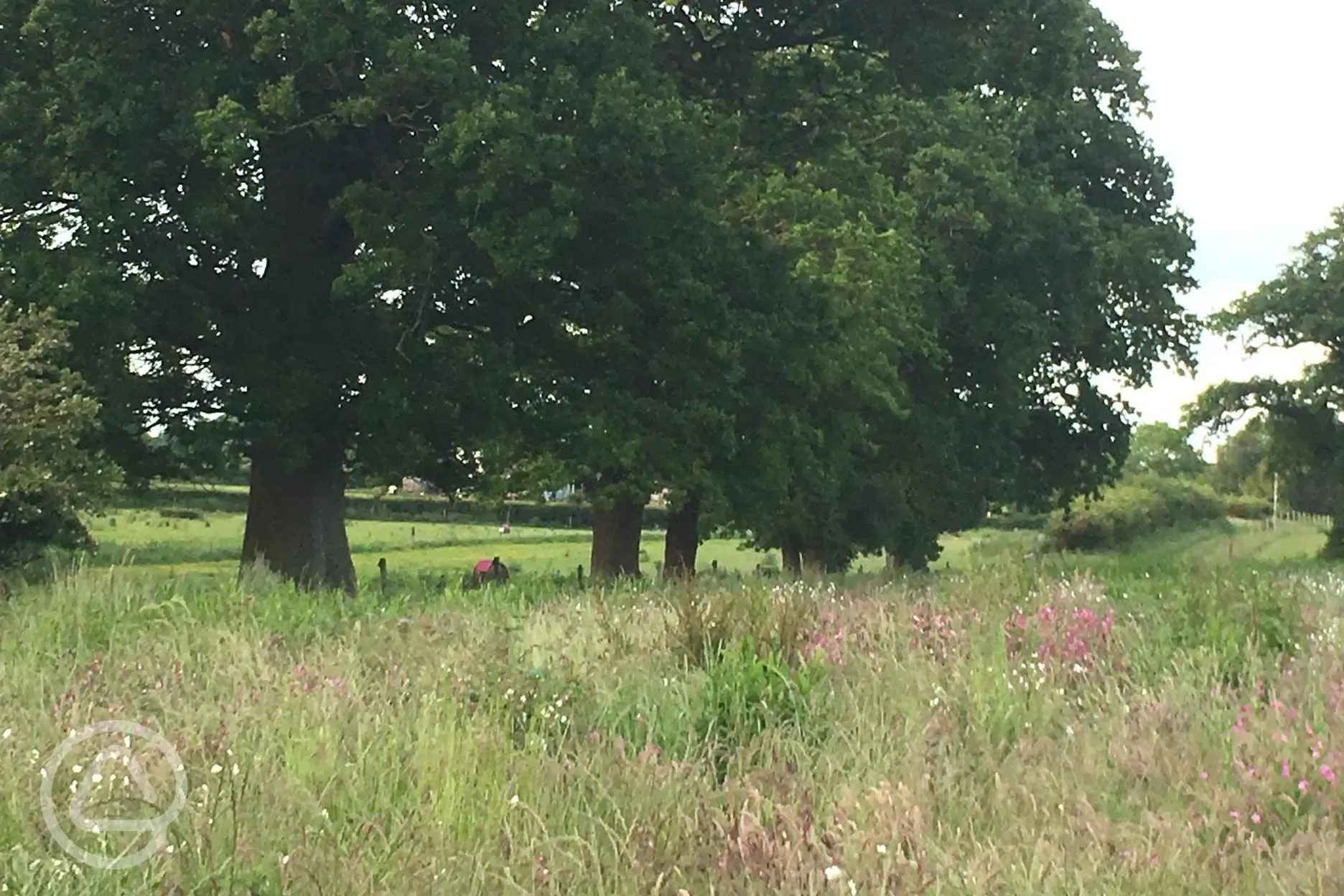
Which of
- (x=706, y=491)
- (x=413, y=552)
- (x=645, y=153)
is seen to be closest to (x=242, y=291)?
(x=645, y=153)

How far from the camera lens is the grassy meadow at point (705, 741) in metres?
3.62

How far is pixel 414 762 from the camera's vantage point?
14.0 feet

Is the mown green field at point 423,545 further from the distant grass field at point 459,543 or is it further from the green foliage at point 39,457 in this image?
the green foliage at point 39,457

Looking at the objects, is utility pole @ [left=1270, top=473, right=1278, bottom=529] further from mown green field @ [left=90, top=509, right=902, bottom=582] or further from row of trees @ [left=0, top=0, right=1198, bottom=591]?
row of trees @ [left=0, top=0, right=1198, bottom=591]

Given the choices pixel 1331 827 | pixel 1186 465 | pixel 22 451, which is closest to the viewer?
pixel 1331 827

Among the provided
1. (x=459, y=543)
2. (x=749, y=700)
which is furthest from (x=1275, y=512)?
(x=749, y=700)

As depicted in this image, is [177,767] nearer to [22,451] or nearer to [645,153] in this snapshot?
[22,451]

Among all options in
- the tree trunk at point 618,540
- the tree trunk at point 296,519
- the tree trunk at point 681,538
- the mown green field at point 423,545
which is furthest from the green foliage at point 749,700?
the mown green field at point 423,545

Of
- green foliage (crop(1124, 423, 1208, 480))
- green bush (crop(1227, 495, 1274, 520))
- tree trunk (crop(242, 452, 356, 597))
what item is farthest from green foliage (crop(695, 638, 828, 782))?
green foliage (crop(1124, 423, 1208, 480))

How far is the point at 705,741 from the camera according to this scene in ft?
16.0

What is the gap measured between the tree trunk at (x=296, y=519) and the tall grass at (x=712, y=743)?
7658 millimetres

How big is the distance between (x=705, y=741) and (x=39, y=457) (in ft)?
23.1

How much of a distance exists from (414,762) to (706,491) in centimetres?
1155
